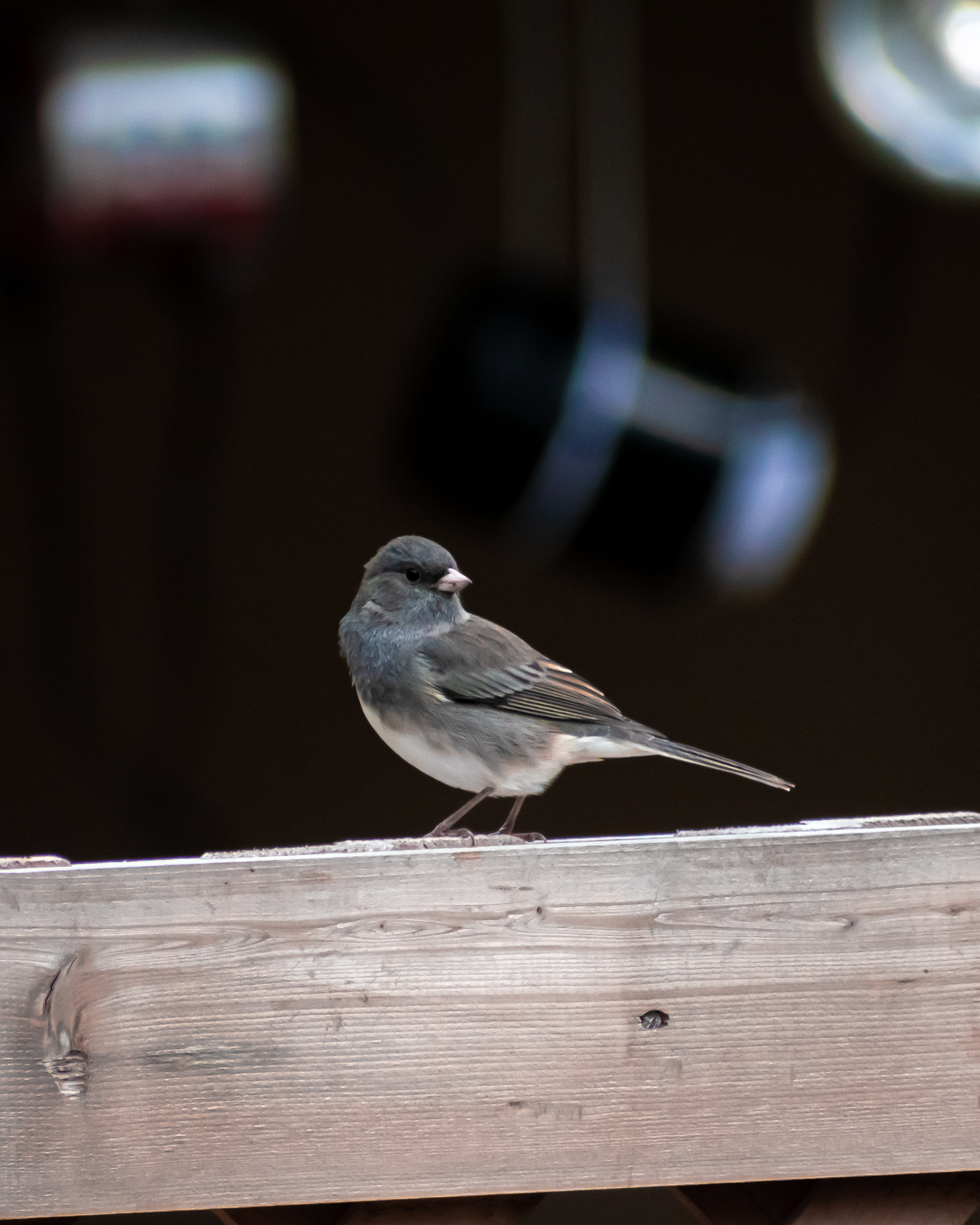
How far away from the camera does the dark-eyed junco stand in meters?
1.69

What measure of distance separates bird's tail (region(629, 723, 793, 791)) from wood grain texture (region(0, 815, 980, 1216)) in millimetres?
375

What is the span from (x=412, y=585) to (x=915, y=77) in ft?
4.58

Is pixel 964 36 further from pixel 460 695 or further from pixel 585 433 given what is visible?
pixel 460 695

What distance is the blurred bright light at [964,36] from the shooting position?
2387 millimetres

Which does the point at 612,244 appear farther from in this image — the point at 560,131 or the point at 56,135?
the point at 56,135

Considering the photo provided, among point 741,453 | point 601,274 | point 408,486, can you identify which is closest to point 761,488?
point 741,453

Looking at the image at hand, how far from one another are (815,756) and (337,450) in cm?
159

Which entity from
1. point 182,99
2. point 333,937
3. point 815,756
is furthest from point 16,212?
point 815,756

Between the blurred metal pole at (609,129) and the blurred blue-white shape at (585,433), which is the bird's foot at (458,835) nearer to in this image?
the blurred blue-white shape at (585,433)

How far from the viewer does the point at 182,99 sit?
2.54 meters

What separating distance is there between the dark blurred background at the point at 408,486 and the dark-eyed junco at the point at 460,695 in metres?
1.84

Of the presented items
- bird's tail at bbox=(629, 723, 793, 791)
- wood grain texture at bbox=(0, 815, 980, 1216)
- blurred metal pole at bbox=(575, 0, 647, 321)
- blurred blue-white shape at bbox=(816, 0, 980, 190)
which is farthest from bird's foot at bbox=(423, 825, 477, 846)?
blurred metal pole at bbox=(575, 0, 647, 321)

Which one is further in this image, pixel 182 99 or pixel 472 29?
pixel 472 29

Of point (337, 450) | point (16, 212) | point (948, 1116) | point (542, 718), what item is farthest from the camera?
point (337, 450)
